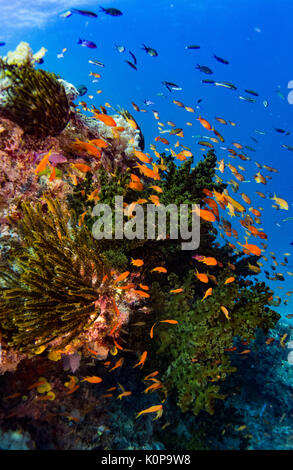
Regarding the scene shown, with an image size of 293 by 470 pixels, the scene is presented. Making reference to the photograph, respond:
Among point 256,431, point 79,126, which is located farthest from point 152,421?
point 79,126

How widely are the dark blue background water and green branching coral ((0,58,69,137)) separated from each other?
6345cm

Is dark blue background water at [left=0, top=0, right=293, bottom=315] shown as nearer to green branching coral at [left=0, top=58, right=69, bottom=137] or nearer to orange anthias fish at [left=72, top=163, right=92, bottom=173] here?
orange anthias fish at [left=72, top=163, right=92, bottom=173]

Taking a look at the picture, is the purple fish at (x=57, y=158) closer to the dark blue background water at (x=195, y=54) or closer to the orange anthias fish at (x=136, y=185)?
A: the orange anthias fish at (x=136, y=185)

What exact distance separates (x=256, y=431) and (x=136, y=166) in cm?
739

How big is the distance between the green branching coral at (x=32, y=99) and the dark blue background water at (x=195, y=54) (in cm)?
6345

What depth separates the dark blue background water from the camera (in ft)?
276

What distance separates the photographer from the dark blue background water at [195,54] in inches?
3310

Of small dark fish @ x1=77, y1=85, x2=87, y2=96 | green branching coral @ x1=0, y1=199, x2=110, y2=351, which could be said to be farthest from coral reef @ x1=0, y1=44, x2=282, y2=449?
small dark fish @ x1=77, y1=85, x2=87, y2=96

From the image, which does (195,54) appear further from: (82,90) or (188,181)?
(188,181)

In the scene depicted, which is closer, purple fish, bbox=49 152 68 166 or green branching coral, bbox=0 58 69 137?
green branching coral, bbox=0 58 69 137

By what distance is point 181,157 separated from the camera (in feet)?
22.3

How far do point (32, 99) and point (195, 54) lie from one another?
469 ft
